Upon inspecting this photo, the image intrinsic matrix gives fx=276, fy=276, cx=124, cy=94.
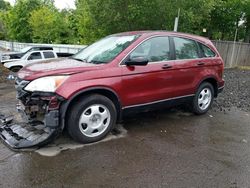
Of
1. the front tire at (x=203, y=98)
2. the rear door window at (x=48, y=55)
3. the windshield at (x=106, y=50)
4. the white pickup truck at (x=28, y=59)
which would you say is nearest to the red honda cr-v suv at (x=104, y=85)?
the windshield at (x=106, y=50)

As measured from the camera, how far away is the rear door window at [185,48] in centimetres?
541

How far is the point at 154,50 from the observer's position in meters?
5.05

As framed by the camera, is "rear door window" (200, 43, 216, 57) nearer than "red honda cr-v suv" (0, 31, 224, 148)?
No

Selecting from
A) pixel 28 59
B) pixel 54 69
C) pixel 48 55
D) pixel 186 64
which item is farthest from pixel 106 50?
pixel 48 55

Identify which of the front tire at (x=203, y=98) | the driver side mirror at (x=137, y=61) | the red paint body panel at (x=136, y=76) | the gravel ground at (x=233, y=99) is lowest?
the gravel ground at (x=233, y=99)

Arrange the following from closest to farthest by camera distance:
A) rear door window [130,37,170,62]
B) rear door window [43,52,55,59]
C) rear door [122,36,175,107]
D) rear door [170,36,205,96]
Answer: rear door [122,36,175,107], rear door window [130,37,170,62], rear door [170,36,205,96], rear door window [43,52,55,59]

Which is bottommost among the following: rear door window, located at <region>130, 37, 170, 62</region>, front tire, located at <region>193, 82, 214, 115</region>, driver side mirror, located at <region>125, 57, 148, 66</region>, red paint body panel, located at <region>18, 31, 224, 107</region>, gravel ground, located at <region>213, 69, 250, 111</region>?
gravel ground, located at <region>213, 69, 250, 111</region>

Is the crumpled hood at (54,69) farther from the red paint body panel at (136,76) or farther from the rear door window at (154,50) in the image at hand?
the rear door window at (154,50)

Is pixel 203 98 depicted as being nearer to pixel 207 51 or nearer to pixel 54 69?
pixel 207 51

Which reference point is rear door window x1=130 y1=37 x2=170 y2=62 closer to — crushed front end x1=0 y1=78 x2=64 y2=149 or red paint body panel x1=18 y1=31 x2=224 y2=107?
red paint body panel x1=18 y1=31 x2=224 y2=107

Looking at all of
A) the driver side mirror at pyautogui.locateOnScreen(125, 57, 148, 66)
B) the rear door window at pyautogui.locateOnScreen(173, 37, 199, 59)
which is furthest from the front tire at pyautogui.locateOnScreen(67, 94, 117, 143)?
the rear door window at pyautogui.locateOnScreen(173, 37, 199, 59)

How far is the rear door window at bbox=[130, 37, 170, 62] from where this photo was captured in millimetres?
4816

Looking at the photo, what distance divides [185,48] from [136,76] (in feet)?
4.93

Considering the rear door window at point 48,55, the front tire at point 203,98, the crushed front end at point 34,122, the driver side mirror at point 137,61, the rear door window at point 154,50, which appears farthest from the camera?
the rear door window at point 48,55
